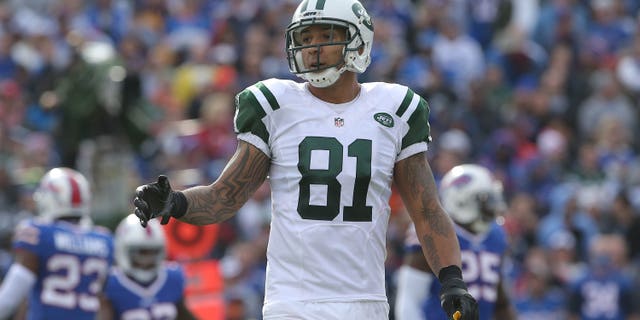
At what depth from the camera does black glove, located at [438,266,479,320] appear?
5.03 metres

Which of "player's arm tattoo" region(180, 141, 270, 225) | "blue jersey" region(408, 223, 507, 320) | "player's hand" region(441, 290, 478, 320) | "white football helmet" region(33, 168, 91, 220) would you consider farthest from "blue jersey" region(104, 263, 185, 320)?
"player's hand" region(441, 290, 478, 320)

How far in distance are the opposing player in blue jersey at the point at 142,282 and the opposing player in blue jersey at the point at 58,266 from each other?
143 millimetres

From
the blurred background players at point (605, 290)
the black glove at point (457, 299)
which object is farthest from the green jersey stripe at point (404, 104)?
the blurred background players at point (605, 290)

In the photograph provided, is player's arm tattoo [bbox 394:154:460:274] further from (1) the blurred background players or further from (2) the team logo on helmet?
(1) the blurred background players

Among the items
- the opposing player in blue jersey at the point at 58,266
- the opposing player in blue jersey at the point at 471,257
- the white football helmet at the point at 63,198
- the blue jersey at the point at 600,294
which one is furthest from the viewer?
the blue jersey at the point at 600,294

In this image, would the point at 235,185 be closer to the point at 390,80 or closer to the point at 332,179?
the point at 332,179

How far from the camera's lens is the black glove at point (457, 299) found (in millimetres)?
5027

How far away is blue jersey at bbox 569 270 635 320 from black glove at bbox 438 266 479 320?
7.43 metres

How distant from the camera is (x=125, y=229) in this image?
8461mm

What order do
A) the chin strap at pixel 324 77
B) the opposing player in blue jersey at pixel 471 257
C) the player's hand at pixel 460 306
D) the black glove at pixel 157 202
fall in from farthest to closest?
the opposing player in blue jersey at pixel 471 257, the chin strap at pixel 324 77, the player's hand at pixel 460 306, the black glove at pixel 157 202

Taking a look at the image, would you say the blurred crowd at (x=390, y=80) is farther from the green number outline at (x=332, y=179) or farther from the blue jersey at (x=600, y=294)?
the green number outline at (x=332, y=179)

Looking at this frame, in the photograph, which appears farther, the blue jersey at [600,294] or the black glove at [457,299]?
the blue jersey at [600,294]

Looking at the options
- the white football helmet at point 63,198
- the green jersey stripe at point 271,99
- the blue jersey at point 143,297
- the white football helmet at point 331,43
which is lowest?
the blue jersey at point 143,297

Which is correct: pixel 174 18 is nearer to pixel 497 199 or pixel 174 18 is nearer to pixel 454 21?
pixel 454 21
